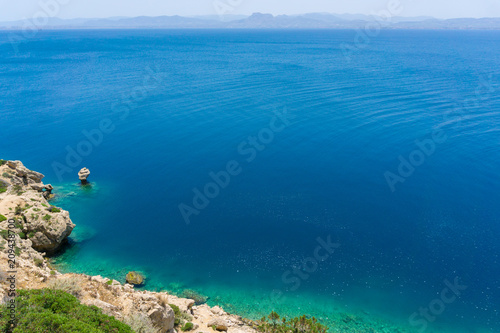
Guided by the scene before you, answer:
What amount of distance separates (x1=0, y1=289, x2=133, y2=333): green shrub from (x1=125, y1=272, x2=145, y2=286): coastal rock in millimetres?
12265

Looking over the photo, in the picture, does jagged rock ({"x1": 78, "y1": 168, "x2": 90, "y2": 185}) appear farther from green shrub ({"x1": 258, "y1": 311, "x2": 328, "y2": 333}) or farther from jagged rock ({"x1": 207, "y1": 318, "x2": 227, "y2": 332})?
green shrub ({"x1": 258, "y1": 311, "x2": 328, "y2": 333})

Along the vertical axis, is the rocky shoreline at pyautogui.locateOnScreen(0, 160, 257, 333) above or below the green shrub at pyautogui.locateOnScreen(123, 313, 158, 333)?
above

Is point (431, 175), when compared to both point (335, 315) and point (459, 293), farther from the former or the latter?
point (335, 315)

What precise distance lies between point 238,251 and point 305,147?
2658cm

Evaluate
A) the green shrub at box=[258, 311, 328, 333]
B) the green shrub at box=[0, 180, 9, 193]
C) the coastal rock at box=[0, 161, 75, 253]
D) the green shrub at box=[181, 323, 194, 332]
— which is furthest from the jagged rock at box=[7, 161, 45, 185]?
the green shrub at box=[258, 311, 328, 333]

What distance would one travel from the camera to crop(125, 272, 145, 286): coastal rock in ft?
99.6

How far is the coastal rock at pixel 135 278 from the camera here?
30.3 m

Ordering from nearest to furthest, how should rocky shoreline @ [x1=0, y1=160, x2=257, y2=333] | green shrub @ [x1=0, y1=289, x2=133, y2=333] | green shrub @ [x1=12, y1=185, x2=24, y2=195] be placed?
green shrub @ [x1=0, y1=289, x2=133, y2=333] < rocky shoreline @ [x1=0, y1=160, x2=257, y2=333] < green shrub @ [x1=12, y1=185, x2=24, y2=195]

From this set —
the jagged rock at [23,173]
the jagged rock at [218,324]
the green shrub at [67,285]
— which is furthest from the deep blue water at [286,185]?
the green shrub at [67,285]

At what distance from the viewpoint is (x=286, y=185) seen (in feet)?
148

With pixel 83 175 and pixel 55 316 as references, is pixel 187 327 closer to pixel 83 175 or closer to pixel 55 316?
pixel 55 316

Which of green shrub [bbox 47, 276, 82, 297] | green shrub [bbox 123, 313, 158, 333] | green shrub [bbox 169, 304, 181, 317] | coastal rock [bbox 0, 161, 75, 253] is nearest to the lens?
green shrub [bbox 123, 313, 158, 333]

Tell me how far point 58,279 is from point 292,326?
16879 millimetres

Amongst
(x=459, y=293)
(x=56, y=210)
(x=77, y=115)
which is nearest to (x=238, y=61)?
(x=77, y=115)
